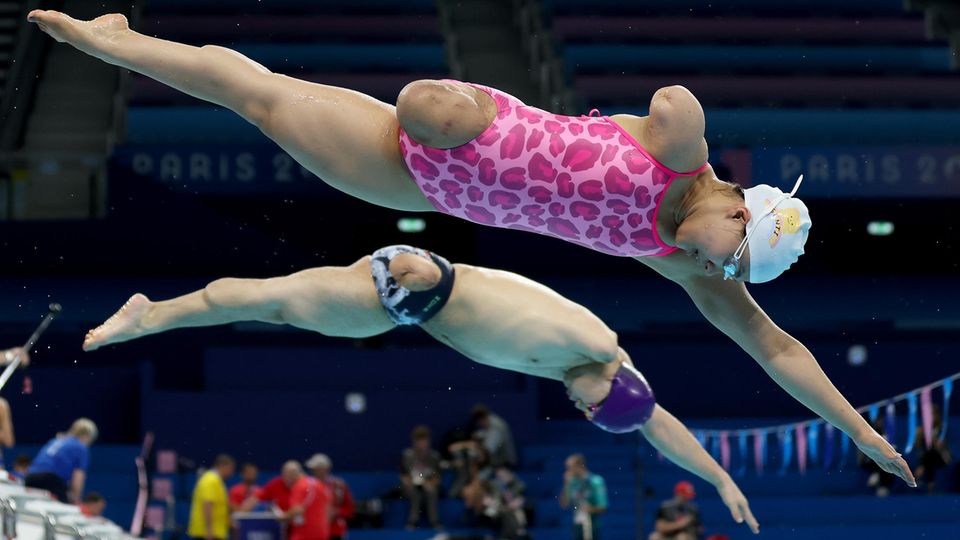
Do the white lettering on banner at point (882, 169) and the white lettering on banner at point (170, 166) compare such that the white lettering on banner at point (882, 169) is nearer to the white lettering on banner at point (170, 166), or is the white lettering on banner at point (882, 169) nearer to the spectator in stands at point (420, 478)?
the spectator in stands at point (420, 478)

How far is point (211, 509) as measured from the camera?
11.2 metres

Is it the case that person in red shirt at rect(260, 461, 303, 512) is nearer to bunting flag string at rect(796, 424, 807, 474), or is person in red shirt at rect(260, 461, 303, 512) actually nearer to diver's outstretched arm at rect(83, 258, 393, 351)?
bunting flag string at rect(796, 424, 807, 474)

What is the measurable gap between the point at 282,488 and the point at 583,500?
231 cm

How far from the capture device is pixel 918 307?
51.8ft

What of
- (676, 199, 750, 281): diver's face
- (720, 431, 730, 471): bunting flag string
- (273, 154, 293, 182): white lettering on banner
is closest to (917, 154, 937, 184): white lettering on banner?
(720, 431, 730, 471): bunting flag string

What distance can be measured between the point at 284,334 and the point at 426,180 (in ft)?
29.5

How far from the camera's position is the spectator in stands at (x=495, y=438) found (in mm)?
12180

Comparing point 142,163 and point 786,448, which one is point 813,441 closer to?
point 786,448

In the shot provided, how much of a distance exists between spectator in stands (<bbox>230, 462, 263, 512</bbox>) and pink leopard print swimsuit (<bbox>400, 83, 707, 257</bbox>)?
7354 mm

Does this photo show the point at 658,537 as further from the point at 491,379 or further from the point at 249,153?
the point at 249,153

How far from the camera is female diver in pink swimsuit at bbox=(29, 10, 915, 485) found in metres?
4.57

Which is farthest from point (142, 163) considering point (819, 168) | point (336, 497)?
point (819, 168)

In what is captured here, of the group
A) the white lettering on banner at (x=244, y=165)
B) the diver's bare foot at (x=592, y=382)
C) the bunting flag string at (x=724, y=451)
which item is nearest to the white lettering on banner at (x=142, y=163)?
the white lettering on banner at (x=244, y=165)

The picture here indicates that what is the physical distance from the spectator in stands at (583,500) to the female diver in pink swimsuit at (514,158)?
241 inches
